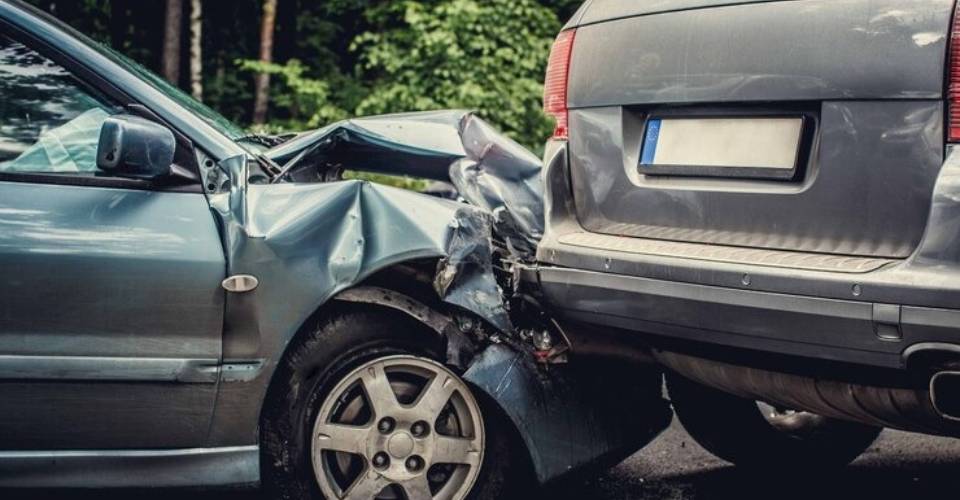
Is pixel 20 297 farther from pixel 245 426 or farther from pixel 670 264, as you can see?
pixel 670 264

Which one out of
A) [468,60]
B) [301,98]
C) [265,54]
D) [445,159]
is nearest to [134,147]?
[445,159]

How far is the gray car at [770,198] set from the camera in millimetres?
2799

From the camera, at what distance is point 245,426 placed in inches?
136

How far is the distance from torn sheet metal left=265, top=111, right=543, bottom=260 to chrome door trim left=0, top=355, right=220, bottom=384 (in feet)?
2.56

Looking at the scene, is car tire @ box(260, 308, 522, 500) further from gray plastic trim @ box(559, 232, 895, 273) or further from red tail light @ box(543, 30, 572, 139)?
red tail light @ box(543, 30, 572, 139)

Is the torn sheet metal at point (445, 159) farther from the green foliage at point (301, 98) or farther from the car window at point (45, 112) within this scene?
the green foliage at point (301, 98)

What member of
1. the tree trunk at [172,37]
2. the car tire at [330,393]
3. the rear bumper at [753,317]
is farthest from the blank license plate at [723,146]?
the tree trunk at [172,37]

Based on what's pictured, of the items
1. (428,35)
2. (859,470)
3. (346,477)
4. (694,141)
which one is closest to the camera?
→ (694,141)

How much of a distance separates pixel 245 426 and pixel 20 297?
0.70 metres

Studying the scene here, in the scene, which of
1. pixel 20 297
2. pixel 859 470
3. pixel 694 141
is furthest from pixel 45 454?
pixel 859 470

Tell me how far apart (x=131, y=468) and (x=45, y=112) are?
1.04 meters

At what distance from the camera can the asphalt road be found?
4.18 metres

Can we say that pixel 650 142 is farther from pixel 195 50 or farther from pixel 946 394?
pixel 195 50

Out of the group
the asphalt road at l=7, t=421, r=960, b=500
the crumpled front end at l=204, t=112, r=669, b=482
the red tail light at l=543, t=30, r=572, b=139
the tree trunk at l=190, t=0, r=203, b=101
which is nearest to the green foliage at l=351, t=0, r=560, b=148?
the tree trunk at l=190, t=0, r=203, b=101
